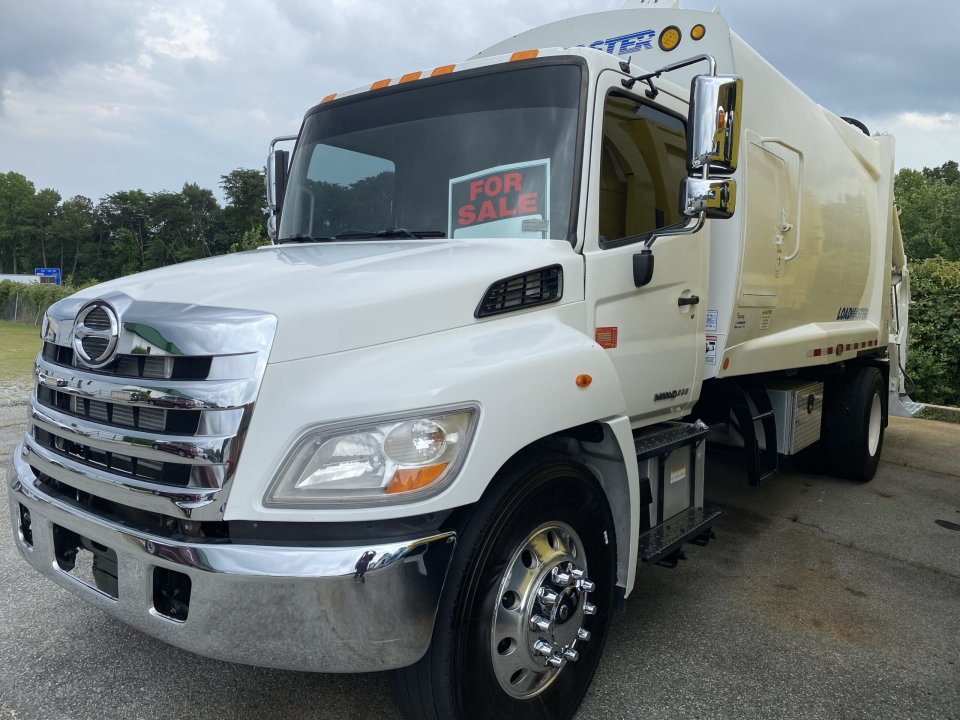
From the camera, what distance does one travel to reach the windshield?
2.95 meters

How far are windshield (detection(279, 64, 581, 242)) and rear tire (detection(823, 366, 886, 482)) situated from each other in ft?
14.8

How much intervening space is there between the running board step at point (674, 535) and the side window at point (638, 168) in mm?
1367

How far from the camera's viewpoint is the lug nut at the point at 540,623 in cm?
241

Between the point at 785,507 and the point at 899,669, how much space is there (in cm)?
256

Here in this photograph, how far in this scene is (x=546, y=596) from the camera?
244cm

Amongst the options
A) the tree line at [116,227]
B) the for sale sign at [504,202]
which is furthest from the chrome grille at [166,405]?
the tree line at [116,227]

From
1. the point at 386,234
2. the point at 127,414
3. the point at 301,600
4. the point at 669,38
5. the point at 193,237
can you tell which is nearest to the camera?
the point at 301,600

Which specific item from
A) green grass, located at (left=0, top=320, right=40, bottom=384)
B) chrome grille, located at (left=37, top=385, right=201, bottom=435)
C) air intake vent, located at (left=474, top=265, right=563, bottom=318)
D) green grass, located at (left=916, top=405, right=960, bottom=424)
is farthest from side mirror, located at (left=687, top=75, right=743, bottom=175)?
green grass, located at (left=0, top=320, right=40, bottom=384)

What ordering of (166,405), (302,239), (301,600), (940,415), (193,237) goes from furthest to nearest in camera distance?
(193,237), (940,415), (302,239), (166,405), (301,600)

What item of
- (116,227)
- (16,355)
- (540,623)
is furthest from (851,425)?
(116,227)

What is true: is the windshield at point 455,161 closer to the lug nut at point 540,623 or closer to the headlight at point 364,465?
the headlight at point 364,465

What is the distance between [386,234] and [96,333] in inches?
52.2

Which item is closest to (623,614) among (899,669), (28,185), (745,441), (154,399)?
(899,669)

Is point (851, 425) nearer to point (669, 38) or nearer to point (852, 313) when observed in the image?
point (852, 313)
